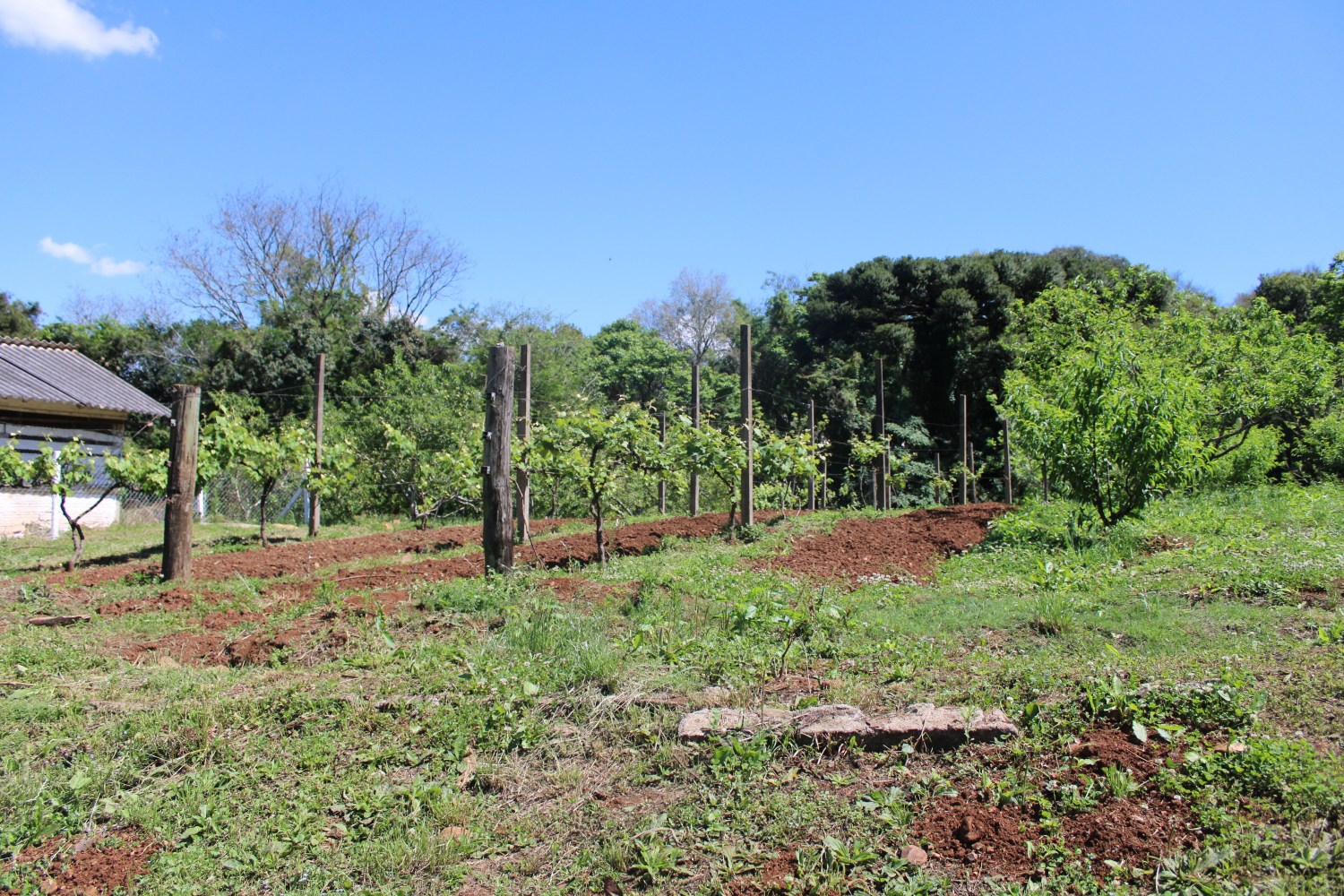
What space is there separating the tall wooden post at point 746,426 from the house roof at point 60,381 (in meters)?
15.1

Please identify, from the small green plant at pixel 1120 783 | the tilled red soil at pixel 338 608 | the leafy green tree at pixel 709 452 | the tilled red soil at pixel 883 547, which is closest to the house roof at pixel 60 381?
the tilled red soil at pixel 338 608

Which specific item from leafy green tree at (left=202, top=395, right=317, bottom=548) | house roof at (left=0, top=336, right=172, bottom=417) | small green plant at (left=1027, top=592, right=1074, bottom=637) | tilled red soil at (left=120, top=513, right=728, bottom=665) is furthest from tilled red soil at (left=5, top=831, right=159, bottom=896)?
house roof at (left=0, top=336, right=172, bottom=417)

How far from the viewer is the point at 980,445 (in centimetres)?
3042

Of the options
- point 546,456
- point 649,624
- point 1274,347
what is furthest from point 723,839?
Answer: point 1274,347

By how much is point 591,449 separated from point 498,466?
2.39 m

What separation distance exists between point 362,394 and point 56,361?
789cm

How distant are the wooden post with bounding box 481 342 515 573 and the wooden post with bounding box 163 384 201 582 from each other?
3605 millimetres

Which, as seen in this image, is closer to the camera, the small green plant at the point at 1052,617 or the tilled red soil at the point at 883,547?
the small green plant at the point at 1052,617

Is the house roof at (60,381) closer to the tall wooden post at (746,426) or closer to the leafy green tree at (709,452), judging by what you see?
the leafy green tree at (709,452)

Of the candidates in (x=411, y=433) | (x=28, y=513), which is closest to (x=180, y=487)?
(x=28, y=513)

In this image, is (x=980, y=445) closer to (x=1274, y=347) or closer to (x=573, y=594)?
(x=1274, y=347)

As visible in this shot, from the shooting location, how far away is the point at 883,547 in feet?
33.0

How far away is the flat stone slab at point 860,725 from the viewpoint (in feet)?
12.4

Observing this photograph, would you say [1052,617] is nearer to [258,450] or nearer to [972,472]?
[258,450]
